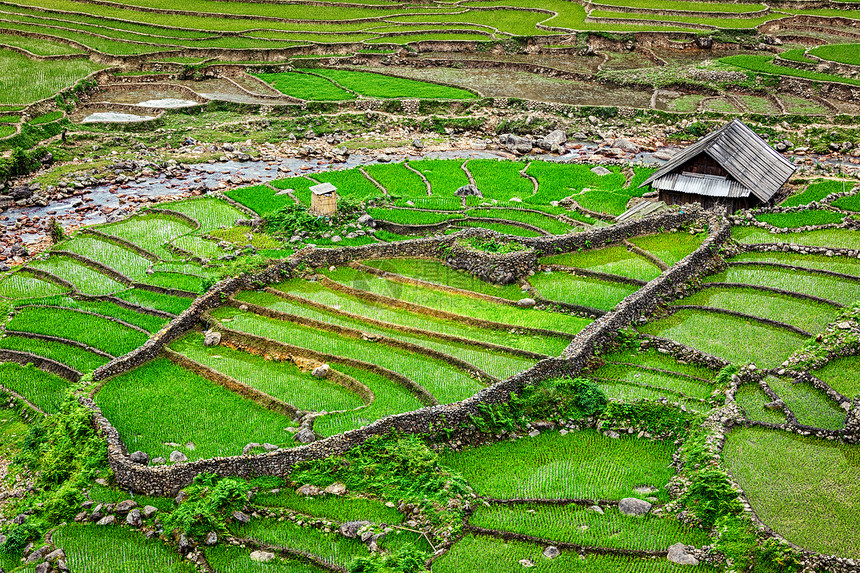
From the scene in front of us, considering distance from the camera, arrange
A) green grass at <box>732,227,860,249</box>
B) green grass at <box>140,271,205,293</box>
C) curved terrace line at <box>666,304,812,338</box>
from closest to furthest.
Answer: curved terrace line at <box>666,304,812,338</box> → green grass at <box>140,271,205,293</box> → green grass at <box>732,227,860,249</box>

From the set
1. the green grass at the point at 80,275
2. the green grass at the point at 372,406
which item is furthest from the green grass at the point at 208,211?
the green grass at the point at 372,406

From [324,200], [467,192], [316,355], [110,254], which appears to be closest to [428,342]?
[316,355]

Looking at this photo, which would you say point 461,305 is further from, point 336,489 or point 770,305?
point 336,489

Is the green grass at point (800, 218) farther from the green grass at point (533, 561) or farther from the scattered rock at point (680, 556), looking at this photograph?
the green grass at point (533, 561)

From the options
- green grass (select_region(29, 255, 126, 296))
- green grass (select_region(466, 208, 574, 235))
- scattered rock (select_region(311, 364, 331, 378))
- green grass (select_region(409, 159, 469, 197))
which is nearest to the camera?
scattered rock (select_region(311, 364, 331, 378))

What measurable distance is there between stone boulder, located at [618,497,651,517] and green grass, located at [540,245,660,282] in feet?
31.2

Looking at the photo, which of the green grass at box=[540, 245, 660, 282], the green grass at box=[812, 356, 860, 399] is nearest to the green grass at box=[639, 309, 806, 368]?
→ the green grass at box=[812, 356, 860, 399]

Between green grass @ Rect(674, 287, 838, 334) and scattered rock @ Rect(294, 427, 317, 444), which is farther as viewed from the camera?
green grass @ Rect(674, 287, 838, 334)

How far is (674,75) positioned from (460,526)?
1702 inches

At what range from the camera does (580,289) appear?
75.9 feet

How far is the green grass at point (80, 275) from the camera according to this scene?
25.1 metres

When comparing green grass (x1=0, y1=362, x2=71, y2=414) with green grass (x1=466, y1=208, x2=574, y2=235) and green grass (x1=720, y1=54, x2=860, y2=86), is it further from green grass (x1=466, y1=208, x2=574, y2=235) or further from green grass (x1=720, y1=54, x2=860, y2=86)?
green grass (x1=720, y1=54, x2=860, y2=86)

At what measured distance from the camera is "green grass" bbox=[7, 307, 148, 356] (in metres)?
21.5

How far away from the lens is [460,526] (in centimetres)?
1455
